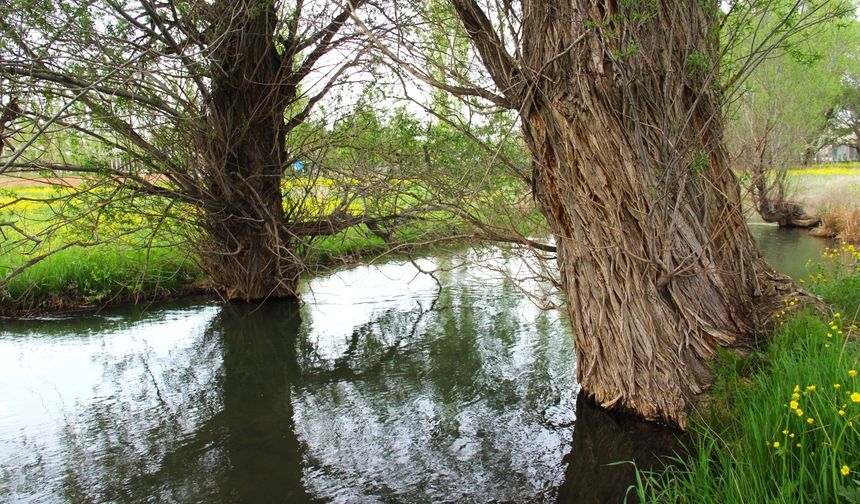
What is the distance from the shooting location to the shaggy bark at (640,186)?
12.6 ft

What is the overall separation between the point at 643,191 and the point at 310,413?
10.5 feet

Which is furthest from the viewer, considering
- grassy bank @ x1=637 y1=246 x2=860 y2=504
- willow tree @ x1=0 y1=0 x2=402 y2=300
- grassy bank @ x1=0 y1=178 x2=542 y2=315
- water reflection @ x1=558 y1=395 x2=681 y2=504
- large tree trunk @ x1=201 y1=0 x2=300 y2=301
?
large tree trunk @ x1=201 y1=0 x2=300 y2=301

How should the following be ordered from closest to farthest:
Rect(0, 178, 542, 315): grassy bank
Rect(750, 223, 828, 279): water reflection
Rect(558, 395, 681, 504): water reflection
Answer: Rect(558, 395, 681, 504): water reflection
Rect(0, 178, 542, 315): grassy bank
Rect(750, 223, 828, 279): water reflection

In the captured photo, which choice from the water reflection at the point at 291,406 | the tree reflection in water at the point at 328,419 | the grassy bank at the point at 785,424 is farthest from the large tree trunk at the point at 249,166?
the grassy bank at the point at 785,424

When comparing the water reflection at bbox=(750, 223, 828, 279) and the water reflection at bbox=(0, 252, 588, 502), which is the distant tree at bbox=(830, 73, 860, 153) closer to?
the water reflection at bbox=(750, 223, 828, 279)

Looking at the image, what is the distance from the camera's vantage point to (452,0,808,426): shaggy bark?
3.83 meters

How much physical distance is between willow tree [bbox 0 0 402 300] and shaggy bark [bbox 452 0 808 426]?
7.94ft

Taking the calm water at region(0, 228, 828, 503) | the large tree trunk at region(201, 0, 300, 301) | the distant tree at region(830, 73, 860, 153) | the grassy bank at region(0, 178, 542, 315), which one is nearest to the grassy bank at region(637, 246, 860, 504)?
the calm water at region(0, 228, 828, 503)

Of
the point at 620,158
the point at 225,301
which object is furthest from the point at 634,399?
the point at 225,301

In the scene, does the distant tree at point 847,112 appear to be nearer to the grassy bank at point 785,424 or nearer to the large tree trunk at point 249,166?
the large tree trunk at point 249,166

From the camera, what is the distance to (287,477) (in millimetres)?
3883

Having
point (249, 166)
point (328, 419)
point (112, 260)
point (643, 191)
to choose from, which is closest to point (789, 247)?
point (643, 191)

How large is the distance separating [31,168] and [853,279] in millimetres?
7688

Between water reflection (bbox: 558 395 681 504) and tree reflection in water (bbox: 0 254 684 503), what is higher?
tree reflection in water (bbox: 0 254 684 503)
